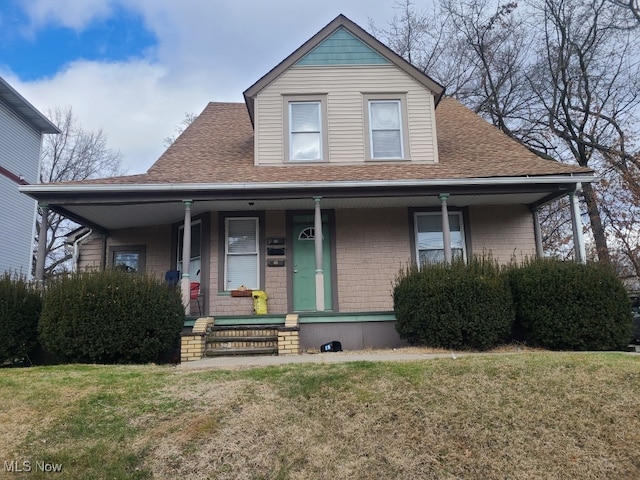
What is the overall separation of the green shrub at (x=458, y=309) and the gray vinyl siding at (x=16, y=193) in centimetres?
1264

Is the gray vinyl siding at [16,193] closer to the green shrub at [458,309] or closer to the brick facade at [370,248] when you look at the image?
the brick facade at [370,248]

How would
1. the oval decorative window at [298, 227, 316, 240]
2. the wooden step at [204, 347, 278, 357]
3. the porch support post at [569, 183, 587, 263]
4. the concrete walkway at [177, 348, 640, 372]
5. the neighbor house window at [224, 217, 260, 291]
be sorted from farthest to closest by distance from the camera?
the oval decorative window at [298, 227, 316, 240], the neighbor house window at [224, 217, 260, 291], the porch support post at [569, 183, 587, 263], the wooden step at [204, 347, 278, 357], the concrete walkway at [177, 348, 640, 372]

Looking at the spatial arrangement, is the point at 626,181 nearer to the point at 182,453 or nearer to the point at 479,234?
the point at 479,234

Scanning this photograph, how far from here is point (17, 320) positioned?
7.89 m

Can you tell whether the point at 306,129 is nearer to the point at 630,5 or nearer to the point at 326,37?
the point at 326,37

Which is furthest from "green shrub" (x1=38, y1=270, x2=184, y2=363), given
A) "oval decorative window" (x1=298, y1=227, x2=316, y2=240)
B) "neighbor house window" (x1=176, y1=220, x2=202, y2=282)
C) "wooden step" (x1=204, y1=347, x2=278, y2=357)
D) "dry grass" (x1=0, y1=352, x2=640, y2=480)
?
"oval decorative window" (x1=298, y1=227, x2=316, y2=240)

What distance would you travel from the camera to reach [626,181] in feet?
62.3

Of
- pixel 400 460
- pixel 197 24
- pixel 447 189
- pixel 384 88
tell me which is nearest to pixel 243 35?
pixel 197 24

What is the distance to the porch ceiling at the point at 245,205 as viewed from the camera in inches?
400

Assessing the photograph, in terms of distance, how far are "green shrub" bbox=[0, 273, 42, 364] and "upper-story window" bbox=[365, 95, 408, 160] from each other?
716cm

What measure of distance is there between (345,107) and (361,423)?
326 inches

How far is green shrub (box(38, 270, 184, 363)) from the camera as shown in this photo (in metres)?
7.57

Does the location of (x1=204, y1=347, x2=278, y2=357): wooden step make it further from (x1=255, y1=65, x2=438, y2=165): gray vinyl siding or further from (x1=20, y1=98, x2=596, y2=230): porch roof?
(x1=255, y1=65, x2=438, y2=165): gray vinyl siding

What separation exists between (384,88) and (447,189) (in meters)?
3.04
